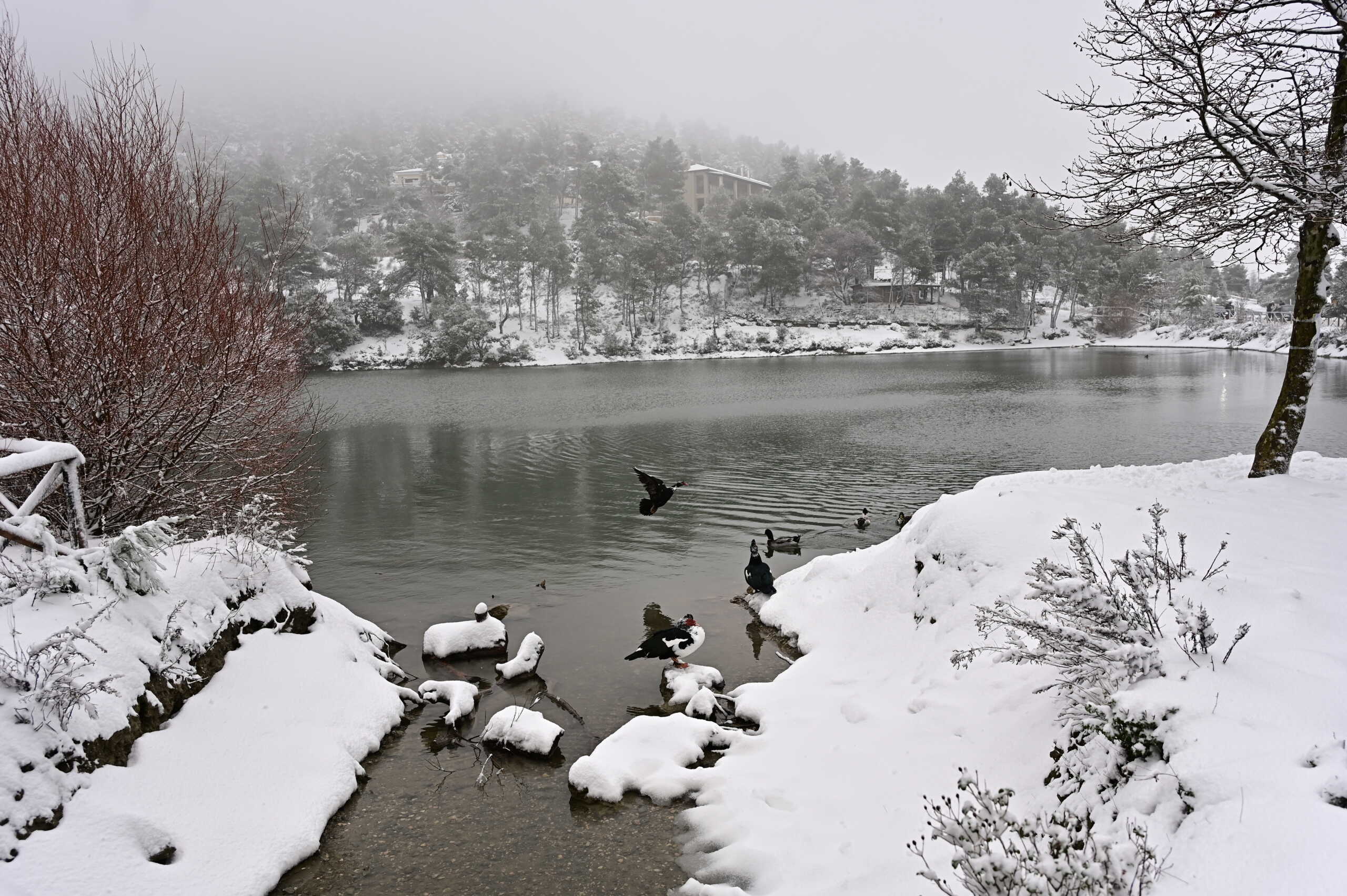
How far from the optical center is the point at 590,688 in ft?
29.5

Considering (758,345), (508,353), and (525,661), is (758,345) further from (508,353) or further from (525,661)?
(525,661)

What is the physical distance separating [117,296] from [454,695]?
5.72m

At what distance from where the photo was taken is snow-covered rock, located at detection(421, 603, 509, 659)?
10.1 metres

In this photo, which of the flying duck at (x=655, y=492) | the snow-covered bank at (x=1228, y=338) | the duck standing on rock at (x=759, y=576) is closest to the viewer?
the duck standing on rock at (x=759, y=576)

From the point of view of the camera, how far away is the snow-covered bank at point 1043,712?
11.6 ft

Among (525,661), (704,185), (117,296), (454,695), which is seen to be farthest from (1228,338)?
(117,296)

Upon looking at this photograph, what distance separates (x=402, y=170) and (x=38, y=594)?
13401cm

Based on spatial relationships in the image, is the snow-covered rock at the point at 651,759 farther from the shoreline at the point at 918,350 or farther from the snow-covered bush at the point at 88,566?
the shoreline at the point at 918,350

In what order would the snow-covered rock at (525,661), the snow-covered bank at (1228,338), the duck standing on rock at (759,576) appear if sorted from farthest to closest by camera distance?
the snow-covered bank at (1228,338), the duck standing on rock at (759,576), the snow-covered rock at (525,661)

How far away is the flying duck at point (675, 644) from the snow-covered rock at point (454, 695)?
1.98 m

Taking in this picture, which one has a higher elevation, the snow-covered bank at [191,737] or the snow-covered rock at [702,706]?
the snow-covered bank at [191,737]

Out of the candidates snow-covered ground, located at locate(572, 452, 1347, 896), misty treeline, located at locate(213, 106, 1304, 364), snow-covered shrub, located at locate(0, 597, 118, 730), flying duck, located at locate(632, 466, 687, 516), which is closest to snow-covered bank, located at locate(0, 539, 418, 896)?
snow-covered shrub, located at locate(0, 597, 118, 730)

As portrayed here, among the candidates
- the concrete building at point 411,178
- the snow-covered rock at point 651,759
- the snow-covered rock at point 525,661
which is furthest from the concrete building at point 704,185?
the snow-covered rock at point 651,759

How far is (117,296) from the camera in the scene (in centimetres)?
758
